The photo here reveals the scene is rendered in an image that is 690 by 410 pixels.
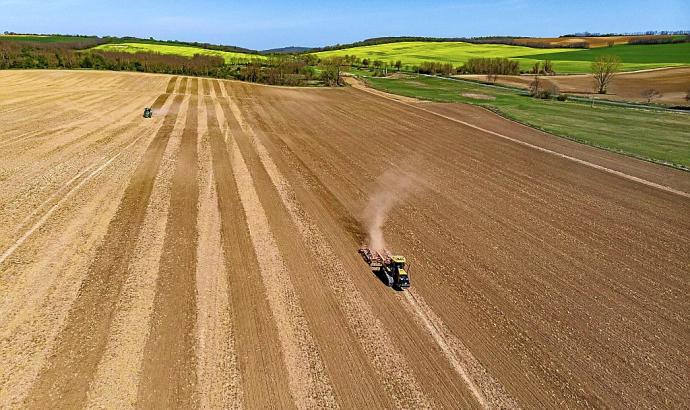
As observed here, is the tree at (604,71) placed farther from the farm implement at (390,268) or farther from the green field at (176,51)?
the green field at (176,51)

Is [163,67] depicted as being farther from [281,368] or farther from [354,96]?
[281,368]

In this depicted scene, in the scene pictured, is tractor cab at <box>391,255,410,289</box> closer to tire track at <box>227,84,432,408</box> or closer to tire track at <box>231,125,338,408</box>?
tire track at <box>227,84,432,408</box>

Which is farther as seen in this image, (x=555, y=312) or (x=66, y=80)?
(x=66, y=80)

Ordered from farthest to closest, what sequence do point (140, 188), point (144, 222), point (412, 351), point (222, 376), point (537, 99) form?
point (537, 99), point (140, 188), point (144, 222), point (412, 351), point (222, 376)

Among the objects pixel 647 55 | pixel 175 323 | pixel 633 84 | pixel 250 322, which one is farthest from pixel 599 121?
pixel 647 55

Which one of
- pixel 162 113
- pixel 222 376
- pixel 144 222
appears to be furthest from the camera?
pixel 162 113

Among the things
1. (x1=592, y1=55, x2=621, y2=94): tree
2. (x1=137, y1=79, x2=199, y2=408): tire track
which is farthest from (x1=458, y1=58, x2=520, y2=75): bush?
(x1=137, y1=79, x2=199, y2=408): tire track

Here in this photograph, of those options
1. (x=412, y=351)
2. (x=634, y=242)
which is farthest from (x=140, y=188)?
(x=634, y=242)
